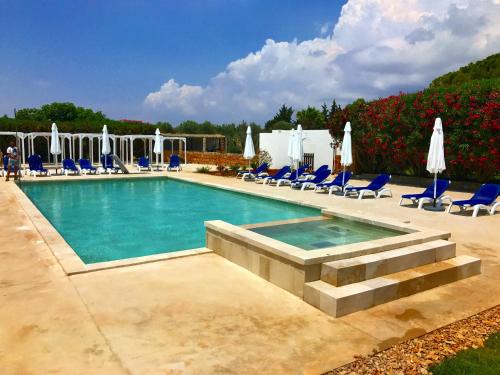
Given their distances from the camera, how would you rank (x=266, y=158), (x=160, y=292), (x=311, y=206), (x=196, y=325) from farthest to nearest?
(x=266, y=158) → (x=311, y=206) → (x=160, y=292) → (x=196, y=325)

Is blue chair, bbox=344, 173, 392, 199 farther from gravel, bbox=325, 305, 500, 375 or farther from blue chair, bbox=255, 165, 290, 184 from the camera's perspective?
gravel, bbox=325, 305, 500, 375

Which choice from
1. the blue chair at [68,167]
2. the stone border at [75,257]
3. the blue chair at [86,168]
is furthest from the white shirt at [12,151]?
the stone border at [75,257]

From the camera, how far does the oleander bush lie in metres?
13.8

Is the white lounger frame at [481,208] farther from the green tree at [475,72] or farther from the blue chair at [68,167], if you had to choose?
the green tree at [475,72]

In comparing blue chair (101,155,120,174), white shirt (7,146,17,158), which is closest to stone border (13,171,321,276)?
white shirt (7,146,17,158)

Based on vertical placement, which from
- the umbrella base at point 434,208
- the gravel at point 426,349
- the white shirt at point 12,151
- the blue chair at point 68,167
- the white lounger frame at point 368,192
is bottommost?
the gravel at point 426,349

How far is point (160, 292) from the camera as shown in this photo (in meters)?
4.66

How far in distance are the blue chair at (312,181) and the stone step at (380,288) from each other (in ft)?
32.0

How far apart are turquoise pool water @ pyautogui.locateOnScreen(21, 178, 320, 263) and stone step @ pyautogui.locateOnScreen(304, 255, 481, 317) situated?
3916 mm

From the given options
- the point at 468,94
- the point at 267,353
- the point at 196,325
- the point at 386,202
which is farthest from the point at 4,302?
the point at 468,94

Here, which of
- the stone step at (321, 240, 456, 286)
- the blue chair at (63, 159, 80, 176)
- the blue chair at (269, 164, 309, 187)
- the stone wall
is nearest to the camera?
the stone step at (321, 240, 456, 286)

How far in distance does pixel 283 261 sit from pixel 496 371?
2.38m

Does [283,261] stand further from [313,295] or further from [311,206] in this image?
Result: [311,206]

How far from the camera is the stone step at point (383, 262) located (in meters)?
4.60
